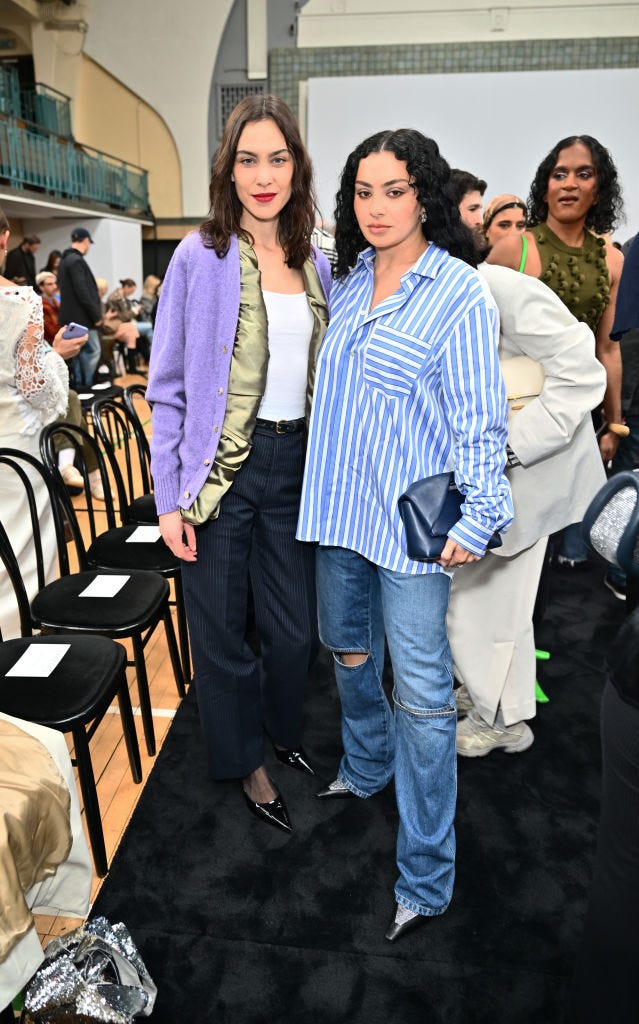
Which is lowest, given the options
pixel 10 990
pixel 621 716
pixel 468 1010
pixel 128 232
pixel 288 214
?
pixel 468 1010

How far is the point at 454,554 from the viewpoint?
1151 mm

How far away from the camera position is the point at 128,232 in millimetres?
11531

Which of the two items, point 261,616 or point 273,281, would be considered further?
point 261,616

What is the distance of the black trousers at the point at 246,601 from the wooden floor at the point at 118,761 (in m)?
0.28

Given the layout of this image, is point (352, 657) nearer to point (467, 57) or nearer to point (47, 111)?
point (467, 57)

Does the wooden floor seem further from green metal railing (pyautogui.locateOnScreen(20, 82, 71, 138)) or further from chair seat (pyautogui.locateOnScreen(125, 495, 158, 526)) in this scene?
green metal railing (pyautogui.locateOnScreen(20, 82, 71, 138))

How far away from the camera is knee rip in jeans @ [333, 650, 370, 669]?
1495mm

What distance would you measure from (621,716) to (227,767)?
43.6 inches

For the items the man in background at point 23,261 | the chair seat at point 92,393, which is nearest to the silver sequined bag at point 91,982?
the chair seat at point 92,393

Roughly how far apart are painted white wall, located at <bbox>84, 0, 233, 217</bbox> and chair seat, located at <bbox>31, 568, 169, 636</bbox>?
12.2 meters

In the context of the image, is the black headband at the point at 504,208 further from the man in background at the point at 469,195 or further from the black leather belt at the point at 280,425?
the black leather belt at the point at 280,425

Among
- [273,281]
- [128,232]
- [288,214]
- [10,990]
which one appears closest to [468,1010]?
[10,990]

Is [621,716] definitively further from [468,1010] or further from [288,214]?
[288,214]

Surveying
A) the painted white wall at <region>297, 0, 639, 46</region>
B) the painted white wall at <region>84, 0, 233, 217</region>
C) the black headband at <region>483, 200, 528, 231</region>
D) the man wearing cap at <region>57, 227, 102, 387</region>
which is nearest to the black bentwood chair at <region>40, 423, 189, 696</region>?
the black headband at <region>483, 200, 528, 231</region>
